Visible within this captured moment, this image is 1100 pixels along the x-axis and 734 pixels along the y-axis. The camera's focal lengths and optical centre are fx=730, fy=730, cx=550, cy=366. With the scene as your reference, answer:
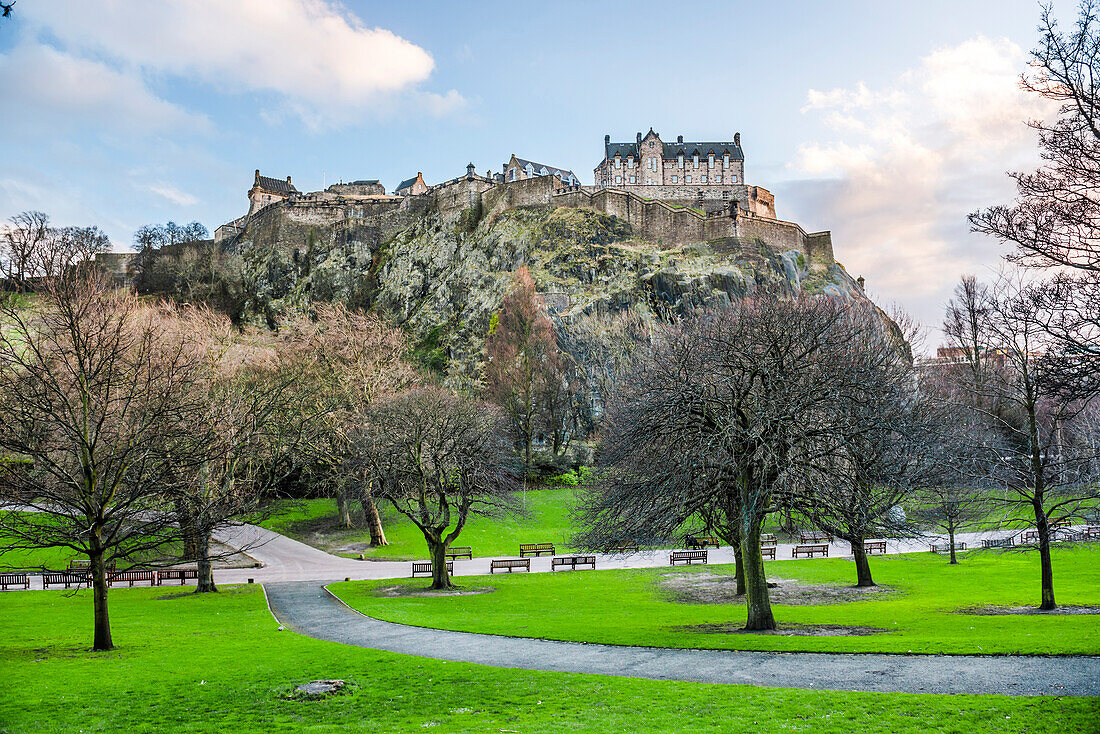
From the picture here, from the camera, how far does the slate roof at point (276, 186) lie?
10500cm

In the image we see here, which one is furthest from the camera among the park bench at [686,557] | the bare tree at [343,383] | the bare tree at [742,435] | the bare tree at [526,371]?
the bare tree at [526,371]

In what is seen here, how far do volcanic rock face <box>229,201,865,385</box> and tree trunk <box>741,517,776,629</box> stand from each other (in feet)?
134

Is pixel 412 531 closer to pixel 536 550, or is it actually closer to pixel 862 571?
→ pixel 536 550

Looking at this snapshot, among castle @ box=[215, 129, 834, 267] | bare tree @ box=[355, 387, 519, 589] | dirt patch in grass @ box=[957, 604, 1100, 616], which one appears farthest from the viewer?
castle @ box=[215, 129, 834, 267]

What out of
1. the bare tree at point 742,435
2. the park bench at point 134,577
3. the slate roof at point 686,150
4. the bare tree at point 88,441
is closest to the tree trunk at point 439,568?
the bare tree at point 742,435

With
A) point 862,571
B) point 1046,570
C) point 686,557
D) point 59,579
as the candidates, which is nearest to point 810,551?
point 686,557

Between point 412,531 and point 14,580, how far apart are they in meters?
17.6

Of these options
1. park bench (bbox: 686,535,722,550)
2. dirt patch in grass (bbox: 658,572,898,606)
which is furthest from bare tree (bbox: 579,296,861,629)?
dirt patch in grass (bbox: 658,572,898,606)

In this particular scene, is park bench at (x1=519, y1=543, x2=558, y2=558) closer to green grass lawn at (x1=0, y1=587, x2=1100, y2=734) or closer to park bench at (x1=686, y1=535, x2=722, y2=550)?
park bench at (x1=686, y1=535, x2=722, y2=550)

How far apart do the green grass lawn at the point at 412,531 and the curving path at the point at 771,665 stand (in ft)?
64.0

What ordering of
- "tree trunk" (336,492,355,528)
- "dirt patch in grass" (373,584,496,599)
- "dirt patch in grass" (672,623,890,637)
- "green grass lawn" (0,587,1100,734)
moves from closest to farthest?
1. "green grass lawn" (0,587,1100,734)
2. "dirt patch in grass" (672,623,890,637)
3. "dirt patch in grass" (373,584,496,599)
4. "tree trunk" (336,492,355,528)

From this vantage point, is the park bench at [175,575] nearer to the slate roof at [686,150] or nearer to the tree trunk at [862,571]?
the tree trunk at [862,571]

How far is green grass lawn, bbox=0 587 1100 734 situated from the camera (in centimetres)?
861

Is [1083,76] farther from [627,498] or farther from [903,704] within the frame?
[627,498]
